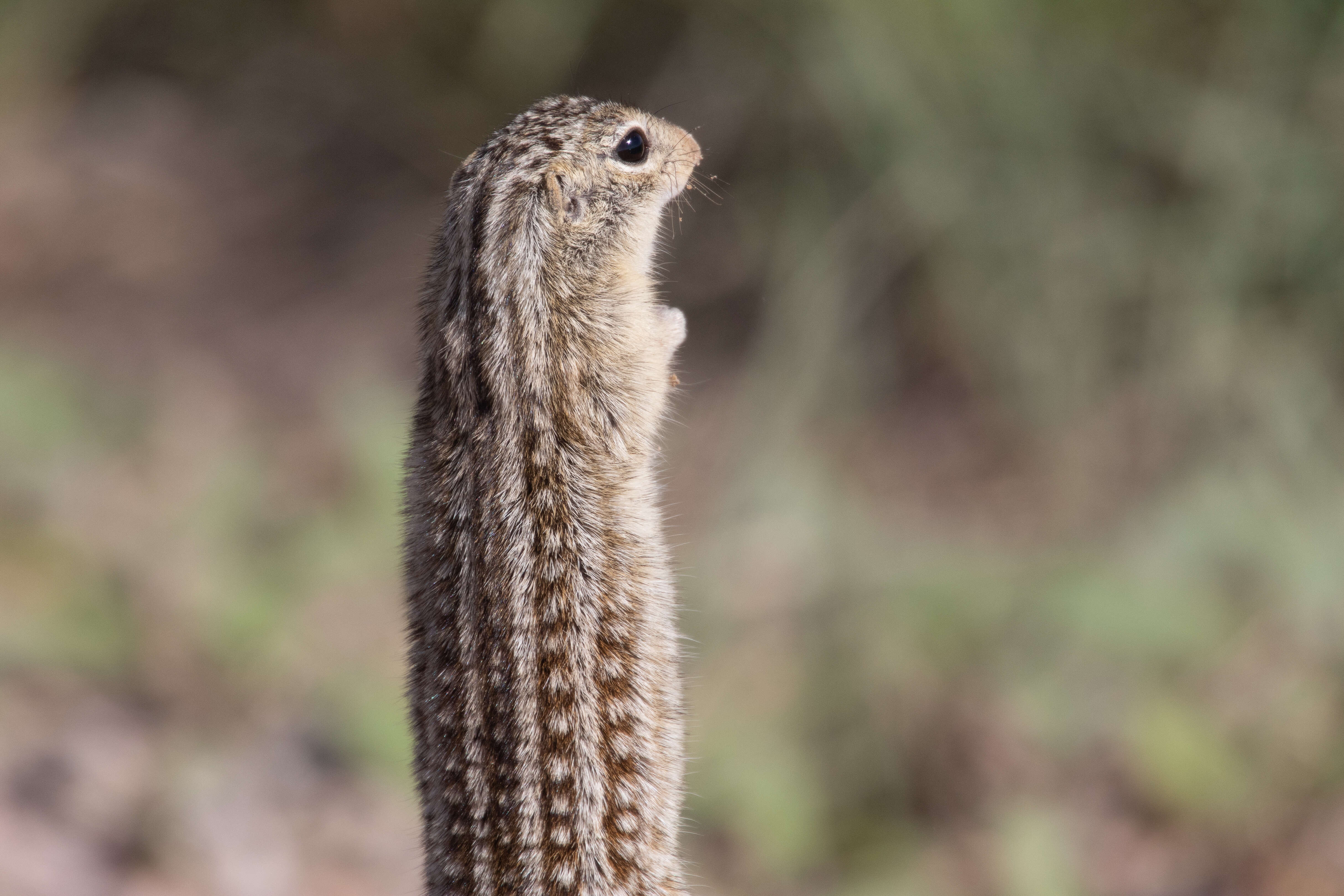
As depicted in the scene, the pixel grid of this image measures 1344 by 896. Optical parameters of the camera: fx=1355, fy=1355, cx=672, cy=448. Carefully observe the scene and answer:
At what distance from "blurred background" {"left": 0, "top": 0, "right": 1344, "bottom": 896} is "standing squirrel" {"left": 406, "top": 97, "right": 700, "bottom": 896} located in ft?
3.11

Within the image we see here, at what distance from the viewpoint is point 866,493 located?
554 centimetres

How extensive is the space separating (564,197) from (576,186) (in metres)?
0.05

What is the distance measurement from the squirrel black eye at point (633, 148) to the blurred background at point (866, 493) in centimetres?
63

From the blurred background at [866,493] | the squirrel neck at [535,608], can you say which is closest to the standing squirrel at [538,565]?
the squirrel neck at [535,608]

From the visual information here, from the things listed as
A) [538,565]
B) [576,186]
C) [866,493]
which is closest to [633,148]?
[576,186]

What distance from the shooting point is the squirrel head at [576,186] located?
1.78 metres

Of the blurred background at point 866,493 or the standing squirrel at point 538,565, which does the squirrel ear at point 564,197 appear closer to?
the standing squirrel at point 538,565

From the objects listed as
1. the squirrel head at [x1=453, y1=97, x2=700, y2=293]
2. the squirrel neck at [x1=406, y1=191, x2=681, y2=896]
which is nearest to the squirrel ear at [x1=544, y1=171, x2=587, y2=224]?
the squirrel head at [x1=453, y1=97, x2=700, y2=293]

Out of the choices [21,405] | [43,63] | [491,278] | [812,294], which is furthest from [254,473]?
[43,63]

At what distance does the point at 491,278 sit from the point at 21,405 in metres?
4.10

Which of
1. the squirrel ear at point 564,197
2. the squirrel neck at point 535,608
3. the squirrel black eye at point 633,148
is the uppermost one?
the squirrel black eye at point 633,148

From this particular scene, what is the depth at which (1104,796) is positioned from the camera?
13.2 ft

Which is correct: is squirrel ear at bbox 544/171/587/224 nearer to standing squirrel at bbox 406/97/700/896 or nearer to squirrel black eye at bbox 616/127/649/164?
standing squirrel at bbox 406/97/700/896

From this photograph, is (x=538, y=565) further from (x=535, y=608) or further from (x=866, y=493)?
(x=866, y=493)
